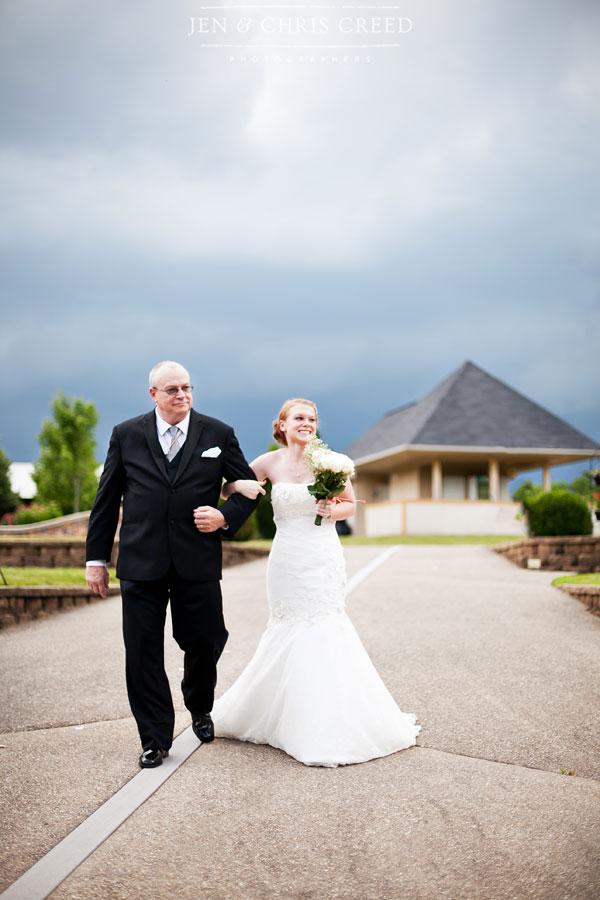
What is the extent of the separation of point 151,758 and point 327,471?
6.95 feet

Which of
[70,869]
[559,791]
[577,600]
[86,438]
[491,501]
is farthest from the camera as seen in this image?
[86,438]

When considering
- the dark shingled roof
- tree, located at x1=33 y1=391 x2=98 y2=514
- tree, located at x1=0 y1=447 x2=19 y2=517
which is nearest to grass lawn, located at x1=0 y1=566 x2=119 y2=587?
the dark shingled roof

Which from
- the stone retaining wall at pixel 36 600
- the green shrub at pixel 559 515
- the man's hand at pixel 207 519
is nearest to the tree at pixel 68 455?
the green shrub at pixel 559 515

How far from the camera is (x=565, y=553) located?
17266mm

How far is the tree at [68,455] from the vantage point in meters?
38.2

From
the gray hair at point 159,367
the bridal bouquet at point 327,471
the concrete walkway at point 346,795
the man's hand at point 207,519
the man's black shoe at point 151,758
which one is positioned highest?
the gray hair at point 159,367

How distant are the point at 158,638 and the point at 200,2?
9442 millimetres

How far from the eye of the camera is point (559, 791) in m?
4.11

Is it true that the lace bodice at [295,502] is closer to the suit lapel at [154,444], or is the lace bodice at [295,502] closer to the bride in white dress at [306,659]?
the bride in white dress at [306,659]

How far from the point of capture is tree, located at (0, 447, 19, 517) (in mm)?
40822

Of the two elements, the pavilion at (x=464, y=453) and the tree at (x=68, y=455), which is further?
the tree at (x=68, y=455)

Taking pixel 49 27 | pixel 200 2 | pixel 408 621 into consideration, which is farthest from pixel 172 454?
pixel 49 27

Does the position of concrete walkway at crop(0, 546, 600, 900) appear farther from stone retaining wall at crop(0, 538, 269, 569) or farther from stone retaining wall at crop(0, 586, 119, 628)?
stone retaining wall at crop(0, 538, 269, 569)

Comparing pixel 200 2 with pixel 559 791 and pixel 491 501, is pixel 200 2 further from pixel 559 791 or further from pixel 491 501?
pixel 491 501
